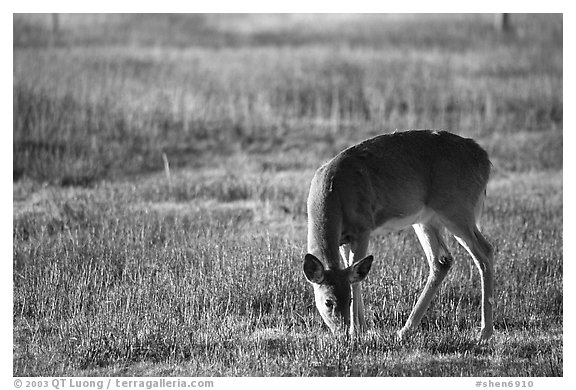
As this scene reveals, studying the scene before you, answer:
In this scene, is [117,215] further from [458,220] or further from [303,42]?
[303,42]

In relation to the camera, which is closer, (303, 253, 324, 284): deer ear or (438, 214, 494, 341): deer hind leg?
(303, 253, 324, 284): deer ear

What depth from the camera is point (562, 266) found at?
39.0ft

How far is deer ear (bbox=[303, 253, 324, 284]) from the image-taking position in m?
8.24

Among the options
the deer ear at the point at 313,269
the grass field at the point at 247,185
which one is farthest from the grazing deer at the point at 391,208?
the grass field at the point at 247,185

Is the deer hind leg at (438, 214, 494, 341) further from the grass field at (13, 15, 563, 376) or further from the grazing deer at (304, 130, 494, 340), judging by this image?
the grass field at (13, 15, 563, 376)

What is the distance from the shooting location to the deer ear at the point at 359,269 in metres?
8.44

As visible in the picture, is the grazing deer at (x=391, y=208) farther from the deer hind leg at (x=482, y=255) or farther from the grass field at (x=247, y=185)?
the grass field at (x=247, y=185)

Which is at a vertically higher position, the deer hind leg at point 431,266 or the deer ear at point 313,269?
the deer ear at point 313,269

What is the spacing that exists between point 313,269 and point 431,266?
221cm

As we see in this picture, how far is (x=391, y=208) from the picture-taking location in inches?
370

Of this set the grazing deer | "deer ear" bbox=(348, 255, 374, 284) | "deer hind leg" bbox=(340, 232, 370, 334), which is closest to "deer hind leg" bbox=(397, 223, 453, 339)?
the grazing deer

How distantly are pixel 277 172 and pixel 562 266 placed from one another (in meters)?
6.82

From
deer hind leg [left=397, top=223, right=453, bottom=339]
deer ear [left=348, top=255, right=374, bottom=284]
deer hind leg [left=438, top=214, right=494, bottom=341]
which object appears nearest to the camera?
deer ear [left=348, top=255, right=374, bottom=284]

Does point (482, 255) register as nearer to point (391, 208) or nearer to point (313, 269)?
point (391, 208)
